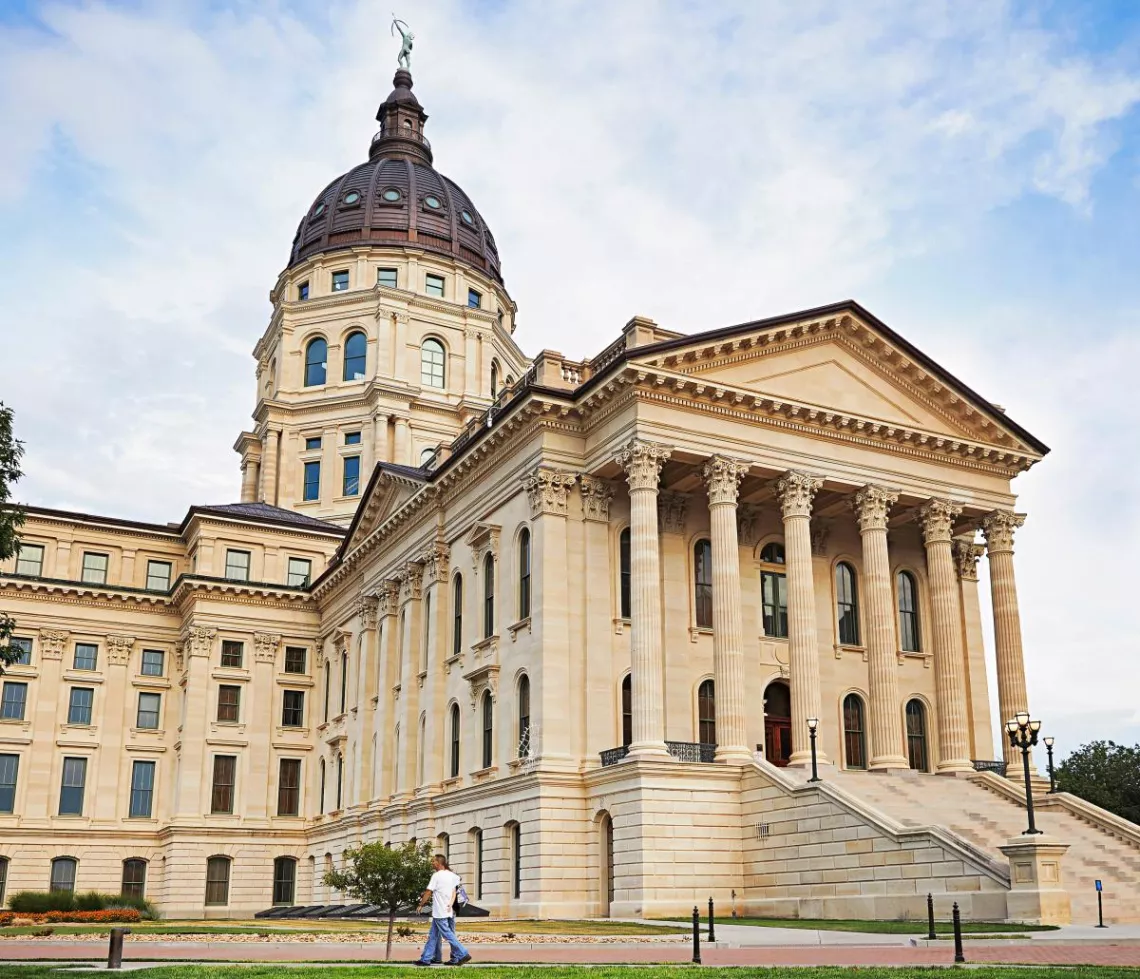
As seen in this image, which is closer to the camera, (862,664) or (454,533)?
(862,664)

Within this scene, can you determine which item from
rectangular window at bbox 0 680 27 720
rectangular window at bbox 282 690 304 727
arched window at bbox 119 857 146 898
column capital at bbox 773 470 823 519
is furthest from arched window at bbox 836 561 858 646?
rectangular window at bbox 0 680 27 720

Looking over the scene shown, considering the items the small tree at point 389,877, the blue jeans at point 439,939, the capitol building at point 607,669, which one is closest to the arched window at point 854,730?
the capitol building at point 607,669

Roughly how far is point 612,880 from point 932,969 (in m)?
20.7

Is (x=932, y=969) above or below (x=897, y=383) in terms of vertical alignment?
below

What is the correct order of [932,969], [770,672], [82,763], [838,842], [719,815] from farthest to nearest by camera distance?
[82,763] → [770,672] → [719,815] → [838,842] → [932,969]

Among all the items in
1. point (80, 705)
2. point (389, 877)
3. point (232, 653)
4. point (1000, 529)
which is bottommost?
point (389, 877)

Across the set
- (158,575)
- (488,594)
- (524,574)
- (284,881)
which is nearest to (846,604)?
(524,574)

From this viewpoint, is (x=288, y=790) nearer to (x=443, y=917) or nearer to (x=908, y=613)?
(x=908, y=613)

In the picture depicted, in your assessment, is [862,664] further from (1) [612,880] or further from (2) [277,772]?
(2) [277,772]

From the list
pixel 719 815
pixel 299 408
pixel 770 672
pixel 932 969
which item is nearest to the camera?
pixel 932 969

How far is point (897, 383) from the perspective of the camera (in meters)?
43.5

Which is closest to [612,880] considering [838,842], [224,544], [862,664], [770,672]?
[838,842]

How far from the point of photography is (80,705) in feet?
204

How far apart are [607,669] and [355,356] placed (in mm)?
45396
